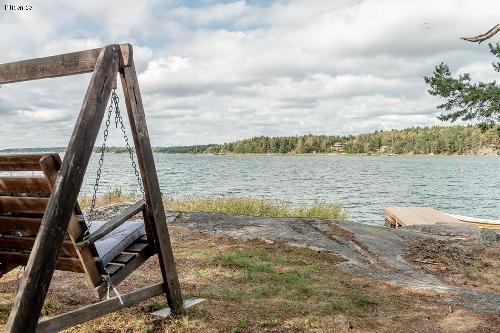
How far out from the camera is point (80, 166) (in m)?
3.22

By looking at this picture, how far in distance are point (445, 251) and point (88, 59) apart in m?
9.52

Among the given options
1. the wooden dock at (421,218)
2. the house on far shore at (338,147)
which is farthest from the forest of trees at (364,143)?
the wooden dock at (421,218)

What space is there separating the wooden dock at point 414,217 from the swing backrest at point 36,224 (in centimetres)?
1496

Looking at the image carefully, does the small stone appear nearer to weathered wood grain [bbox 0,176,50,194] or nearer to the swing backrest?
the swing backrest

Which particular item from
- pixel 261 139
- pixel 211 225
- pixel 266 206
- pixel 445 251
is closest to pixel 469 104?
pixel 445 251

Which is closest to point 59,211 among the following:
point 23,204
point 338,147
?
point 23,204

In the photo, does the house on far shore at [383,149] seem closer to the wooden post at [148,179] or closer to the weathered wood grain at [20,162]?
the wooden post at [148,179]

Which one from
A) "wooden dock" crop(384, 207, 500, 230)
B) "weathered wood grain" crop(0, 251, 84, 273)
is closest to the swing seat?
"weathered wood grain" crop(0, 251, 84, 273)

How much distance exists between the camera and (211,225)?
1112 centimetres

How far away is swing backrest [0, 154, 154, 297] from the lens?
3354mm

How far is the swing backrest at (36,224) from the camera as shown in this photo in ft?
11.0

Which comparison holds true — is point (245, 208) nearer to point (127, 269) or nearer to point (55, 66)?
point (127, 269)

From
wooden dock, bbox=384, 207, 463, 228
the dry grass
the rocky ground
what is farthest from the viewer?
wooden dock, bbox=384, 207, 463, 228

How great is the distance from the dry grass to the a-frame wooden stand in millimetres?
556
